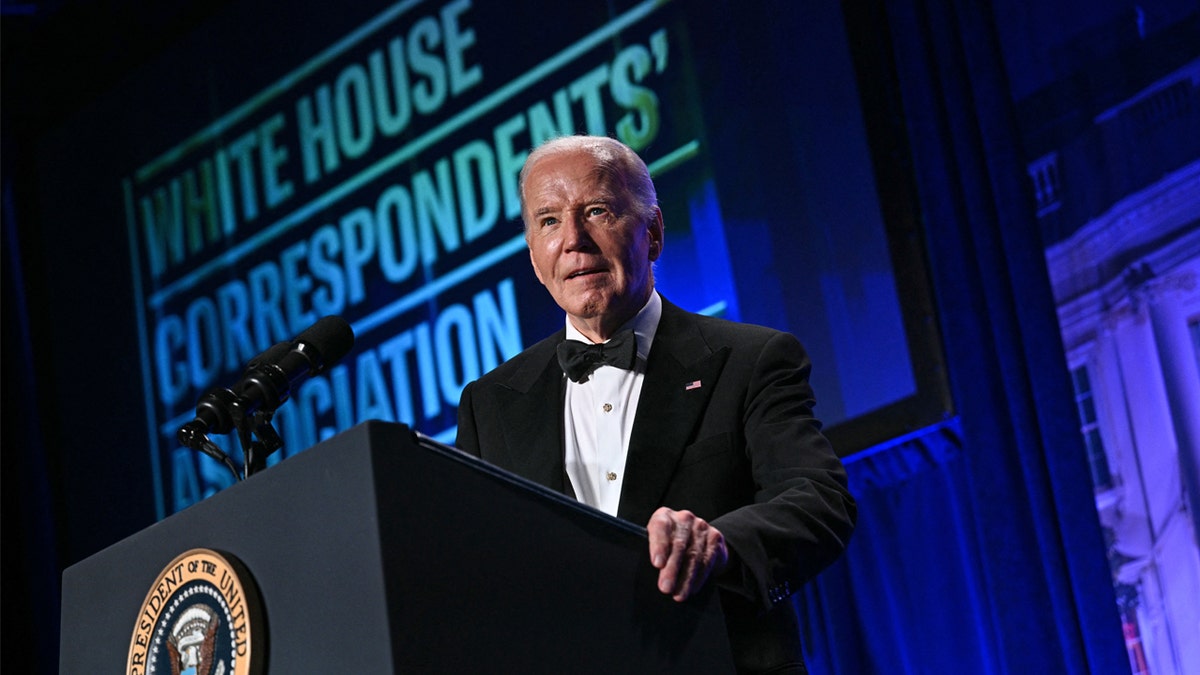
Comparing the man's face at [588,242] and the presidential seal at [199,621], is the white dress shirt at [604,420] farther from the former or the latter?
the presidential seal at [199,621]

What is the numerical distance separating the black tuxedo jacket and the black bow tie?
3 centimetres

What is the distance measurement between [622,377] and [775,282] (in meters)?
1.59

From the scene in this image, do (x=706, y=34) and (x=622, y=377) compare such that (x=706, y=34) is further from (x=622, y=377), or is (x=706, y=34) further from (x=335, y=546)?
(x=335, y=546)

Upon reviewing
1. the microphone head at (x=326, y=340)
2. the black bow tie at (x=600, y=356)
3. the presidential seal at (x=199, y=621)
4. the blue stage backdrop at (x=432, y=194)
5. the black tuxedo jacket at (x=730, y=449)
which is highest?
the blue stage backdrop at (x=432, y=194)

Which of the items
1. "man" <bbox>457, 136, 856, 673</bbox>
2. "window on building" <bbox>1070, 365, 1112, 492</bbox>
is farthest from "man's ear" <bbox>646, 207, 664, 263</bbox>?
"window on building" <bbox>1070, 365, 1112, 492</bbox>

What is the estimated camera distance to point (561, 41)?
414cm

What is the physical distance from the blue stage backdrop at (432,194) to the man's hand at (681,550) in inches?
76.3

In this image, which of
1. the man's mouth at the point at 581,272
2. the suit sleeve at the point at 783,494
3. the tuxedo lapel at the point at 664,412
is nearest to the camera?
the suit sleeve at the point at 783,494

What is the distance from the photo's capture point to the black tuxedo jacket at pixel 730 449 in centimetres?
155

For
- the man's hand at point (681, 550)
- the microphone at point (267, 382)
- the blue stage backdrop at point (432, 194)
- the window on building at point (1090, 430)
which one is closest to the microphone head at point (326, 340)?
the microphone at point (267, 382)

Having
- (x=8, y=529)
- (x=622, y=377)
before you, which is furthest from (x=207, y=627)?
(x=8, y=529)

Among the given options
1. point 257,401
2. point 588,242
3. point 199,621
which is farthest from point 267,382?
point 588,242

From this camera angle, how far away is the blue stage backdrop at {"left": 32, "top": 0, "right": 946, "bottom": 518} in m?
3.46

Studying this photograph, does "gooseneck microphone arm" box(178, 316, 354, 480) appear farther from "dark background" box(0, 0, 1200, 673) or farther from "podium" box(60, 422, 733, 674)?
"dark background" box(0, 0, 1200, 673)
